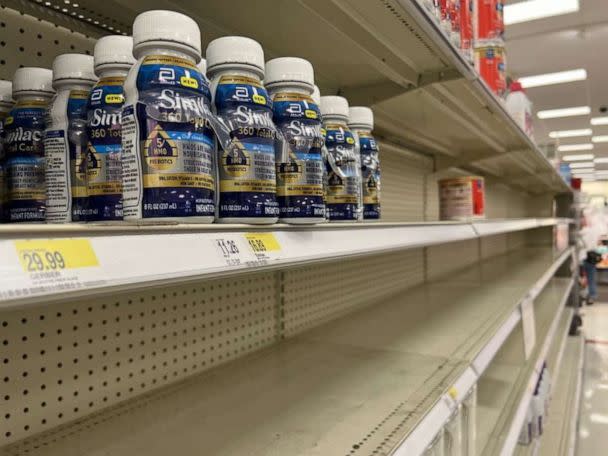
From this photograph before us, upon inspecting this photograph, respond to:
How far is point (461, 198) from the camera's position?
6.17 feet

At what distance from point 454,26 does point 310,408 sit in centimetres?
104

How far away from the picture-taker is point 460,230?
1.38 metres

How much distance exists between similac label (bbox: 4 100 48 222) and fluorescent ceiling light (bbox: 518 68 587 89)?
628 cm

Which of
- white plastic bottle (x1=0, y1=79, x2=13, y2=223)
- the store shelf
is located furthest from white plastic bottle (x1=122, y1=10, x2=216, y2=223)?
the store shelf

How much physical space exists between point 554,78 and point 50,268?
23.0 ft

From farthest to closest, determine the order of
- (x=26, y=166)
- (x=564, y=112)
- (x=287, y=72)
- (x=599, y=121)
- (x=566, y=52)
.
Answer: (x=599, y=121) → (x=564, y=112) → (x=566, y=52) → (x=287, y=72) → (x=26, y=166)

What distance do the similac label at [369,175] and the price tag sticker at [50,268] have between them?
687mm

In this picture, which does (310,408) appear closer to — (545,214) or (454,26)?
(454,26)

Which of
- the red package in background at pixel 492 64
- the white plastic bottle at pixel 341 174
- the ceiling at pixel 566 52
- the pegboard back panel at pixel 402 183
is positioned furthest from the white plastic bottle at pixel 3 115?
the ceiling at pixel 566 52

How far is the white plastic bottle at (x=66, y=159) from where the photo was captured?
0.61m

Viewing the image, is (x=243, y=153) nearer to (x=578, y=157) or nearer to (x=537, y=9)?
(x=537, y=9)

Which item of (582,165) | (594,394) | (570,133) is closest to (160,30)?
(594,394)

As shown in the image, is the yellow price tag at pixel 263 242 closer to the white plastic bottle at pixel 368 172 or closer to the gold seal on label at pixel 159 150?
the gold seal on label at pixel 159 150

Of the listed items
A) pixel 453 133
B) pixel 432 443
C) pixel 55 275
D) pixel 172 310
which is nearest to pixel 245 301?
pixel 172 310
